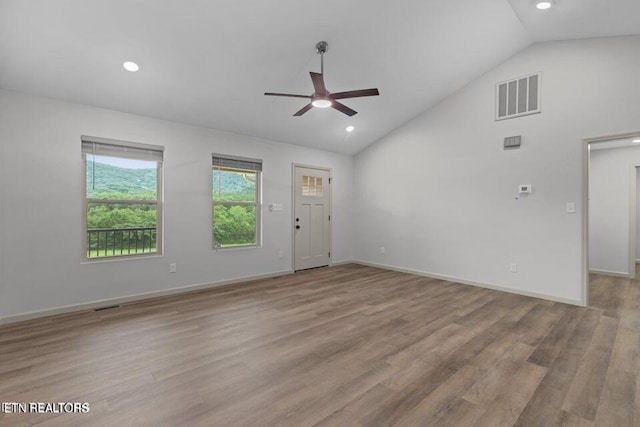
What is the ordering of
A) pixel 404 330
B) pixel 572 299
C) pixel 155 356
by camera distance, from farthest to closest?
1. pixel 572 299
2. pixel 404 330
3. pixel 155 356

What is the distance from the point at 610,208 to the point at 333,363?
6.52m

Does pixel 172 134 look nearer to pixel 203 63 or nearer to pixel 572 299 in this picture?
pixel 203 63

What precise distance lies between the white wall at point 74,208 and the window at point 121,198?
13 centimetres

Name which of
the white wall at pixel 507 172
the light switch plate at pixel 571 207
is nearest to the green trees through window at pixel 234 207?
the white wall at pixel 507 172

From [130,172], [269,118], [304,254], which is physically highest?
[269,118]

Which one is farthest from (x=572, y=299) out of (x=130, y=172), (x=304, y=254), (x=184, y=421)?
(x=130, y=172)

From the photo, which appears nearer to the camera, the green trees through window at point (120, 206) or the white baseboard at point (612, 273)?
the green trees through window at point (120, 206)

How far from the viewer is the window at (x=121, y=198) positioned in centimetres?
380

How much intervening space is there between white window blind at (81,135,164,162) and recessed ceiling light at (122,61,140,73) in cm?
107

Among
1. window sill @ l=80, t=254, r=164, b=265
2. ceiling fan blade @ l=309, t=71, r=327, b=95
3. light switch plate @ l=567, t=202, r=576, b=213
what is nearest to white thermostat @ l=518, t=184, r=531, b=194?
light switch plate @ l=567, t=202, r=576, b=213

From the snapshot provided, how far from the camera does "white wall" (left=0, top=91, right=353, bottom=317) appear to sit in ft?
10.7

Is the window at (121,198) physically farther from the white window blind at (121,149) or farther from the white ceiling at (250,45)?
the white ceiling at (250,45)

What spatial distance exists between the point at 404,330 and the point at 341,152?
4490 mm

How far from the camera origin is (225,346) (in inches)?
105
